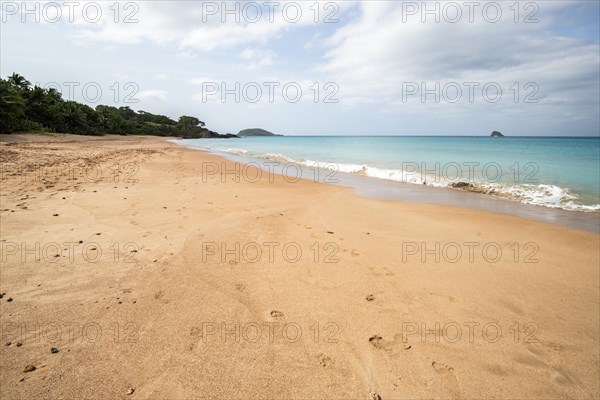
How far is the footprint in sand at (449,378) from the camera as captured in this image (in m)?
2.32

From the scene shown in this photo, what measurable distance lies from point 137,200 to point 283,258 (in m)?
4.79

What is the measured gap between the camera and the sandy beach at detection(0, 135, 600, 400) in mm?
2354

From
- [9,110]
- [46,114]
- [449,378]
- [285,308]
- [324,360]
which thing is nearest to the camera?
[449,378]

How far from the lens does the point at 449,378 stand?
Result: 2.46m

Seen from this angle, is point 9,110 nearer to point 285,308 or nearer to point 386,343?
point 285,308

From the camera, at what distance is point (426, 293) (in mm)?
3686

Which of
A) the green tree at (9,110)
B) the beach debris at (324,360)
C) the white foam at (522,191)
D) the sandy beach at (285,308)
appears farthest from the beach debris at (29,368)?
the green tree at (9,110)

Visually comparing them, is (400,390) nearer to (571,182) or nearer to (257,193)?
(257,193)

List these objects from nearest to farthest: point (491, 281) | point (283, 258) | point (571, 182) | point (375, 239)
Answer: point (491, 281)
point (283, 258)
point (375, 239)
point (571, 182)

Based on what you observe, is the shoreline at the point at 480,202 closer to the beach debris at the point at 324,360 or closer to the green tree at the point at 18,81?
the beach debris at the point at 324,360

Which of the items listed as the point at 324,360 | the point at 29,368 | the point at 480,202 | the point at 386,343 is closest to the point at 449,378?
the point at 386,343

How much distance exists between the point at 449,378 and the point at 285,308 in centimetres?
169

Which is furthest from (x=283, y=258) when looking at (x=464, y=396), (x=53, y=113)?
(x=53, y=113)


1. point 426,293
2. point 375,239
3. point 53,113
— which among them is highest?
point 53,113
